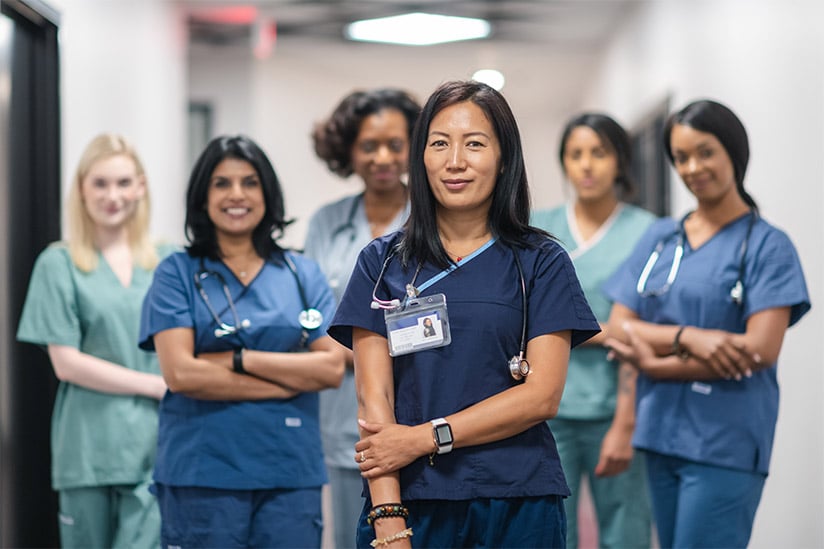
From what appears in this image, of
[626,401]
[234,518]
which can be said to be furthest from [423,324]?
[626,401]

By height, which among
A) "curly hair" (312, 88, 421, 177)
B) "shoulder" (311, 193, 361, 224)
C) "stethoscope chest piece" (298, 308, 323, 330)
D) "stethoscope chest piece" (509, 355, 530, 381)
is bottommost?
"stethoscope chest piece" (509, 355, 530, 381)

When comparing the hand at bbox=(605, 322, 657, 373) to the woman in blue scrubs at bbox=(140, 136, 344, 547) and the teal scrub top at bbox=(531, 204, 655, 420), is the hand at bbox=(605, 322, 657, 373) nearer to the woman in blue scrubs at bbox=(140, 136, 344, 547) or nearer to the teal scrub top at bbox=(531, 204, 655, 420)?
the teal scrub top at bbox=(531, 204, 655, 420)

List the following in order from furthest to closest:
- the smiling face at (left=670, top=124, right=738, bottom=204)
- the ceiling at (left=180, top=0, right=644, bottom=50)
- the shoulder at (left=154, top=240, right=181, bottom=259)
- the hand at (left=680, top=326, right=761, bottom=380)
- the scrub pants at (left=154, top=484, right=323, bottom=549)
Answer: the ceiling at (left=180, top=0, right=644, bottom=50) < the shoulder at (left=154, top=240, right=181, bottom=259) < the smiling face at (left=670, top=124, right=738, bottom=204) < the hand at (left=680, top=326, right=761, bottom=380) < the scrub pants at (left=154, top=484, right=323, bottom=549)

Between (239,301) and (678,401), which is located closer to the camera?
(239,301)

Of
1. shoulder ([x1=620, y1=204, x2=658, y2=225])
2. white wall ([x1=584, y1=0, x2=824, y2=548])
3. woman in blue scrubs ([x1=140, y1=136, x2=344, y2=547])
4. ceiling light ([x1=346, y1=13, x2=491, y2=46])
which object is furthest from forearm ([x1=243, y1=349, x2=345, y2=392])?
ceiling light ([x1=346, y1=13, x2=491, y2=46])

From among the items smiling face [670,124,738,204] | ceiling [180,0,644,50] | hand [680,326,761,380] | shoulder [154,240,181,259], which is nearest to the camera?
hand [680,326,761,380]

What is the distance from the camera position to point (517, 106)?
6.14ft

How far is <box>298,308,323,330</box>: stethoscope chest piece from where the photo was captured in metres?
2.43

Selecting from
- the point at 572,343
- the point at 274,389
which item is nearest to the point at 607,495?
the point at 274,389

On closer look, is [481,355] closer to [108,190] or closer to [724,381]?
[724,381]

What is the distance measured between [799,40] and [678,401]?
1.29 meters

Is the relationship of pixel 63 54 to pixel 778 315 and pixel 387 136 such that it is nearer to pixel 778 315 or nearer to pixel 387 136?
pixel 387 136

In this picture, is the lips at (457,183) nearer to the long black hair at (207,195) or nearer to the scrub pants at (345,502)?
the long black hair at (207,195)

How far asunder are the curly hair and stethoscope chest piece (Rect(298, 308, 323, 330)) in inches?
26.7
